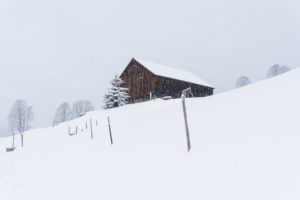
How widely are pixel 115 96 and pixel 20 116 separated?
3194 centimetres

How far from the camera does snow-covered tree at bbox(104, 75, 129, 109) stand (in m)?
38.8

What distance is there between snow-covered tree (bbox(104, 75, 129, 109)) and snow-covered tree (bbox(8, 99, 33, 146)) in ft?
96.8

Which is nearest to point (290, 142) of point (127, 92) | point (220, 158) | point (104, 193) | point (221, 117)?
point (220, 158)

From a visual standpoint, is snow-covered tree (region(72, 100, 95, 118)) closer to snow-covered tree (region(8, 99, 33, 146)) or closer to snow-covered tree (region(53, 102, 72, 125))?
snow-covered tree (region(53, 102, 72, 125))

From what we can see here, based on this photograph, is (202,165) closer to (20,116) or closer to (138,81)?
(138,81)

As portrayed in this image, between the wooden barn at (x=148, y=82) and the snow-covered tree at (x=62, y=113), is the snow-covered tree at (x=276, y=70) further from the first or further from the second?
the snow-covered tree at (x=62, y=113)

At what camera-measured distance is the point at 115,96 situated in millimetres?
39156

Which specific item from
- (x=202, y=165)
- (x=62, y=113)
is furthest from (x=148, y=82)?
(x=62, y=113)

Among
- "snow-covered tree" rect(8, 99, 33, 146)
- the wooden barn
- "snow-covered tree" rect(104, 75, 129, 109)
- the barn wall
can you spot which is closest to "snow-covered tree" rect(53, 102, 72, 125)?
"snow-covered tree" rect(8, 99, 33, 146)

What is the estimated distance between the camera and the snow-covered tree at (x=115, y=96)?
127 feet

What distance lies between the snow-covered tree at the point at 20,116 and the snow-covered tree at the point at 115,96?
29.5 meters

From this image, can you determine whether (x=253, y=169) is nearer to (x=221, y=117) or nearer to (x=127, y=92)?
(x=221, y=117)

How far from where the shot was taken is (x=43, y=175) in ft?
32.9

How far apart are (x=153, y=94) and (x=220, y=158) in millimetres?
31139
